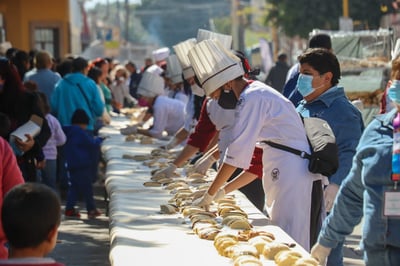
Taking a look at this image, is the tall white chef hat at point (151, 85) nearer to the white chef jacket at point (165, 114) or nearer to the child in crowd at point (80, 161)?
the white chef jacket at point (165, 114)

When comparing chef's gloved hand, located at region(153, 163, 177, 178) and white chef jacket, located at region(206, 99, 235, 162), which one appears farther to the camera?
chef's gloved hand, located at region(153, 163, 177, 178)

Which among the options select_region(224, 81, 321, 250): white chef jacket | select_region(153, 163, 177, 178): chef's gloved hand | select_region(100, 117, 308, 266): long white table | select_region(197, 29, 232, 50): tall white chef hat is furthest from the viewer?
select_region(197, 29, 232, 50): tall white chef hat

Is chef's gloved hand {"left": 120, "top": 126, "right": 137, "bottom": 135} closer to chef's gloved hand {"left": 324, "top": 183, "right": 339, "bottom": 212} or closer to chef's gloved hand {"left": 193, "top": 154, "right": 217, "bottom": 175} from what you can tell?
chef's gloved hand {"left": 193, "top": 154, "right": 217, "bottom": 175}

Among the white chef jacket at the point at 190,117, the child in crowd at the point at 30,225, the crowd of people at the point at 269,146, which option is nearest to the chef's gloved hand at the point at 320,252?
the crowd of people at the point at 269,146

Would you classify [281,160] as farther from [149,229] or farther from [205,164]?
[205,164]

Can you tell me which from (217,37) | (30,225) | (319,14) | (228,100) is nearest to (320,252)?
(30,225)

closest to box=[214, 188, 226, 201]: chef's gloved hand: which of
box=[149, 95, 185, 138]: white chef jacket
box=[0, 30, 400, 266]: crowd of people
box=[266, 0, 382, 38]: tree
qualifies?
box=[0, 30, 400, 266]: crowd of people

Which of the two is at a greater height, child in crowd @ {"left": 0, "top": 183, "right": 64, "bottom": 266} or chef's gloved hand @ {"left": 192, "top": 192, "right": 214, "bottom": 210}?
child in crowd @ {"left": 0, "top": 183, "right": 64, "bottom": 266}

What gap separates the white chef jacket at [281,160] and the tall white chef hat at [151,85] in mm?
6160

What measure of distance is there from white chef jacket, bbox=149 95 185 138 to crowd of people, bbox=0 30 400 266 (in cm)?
2

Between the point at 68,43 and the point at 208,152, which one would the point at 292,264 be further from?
the point at 68,43

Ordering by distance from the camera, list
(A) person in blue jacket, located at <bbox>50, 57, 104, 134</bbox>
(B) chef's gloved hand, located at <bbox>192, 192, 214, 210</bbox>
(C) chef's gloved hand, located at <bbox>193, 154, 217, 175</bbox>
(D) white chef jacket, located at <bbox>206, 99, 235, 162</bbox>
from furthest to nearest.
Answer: (A) person in blue jacket, located at <bbox>50, 57, 104, 134</bbox>, (C) chef's gloved hand, located at <bbox>193, 154, 217, 175</bbox>, (D) white chef jacket, located at <bbox>206, 99, 235, 162</bbox>, (B) chef's gloved hand, located at <bbox>192, 192, 214, 210</bbox>

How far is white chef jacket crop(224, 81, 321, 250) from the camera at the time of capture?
6.50 m

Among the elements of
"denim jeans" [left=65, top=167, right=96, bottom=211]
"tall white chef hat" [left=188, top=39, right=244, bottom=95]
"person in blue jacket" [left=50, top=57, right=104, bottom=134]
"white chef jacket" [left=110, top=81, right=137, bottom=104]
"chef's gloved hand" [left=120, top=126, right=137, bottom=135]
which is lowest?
"white chef jacket" [left=110, top=81, right=137, bottom=104]
